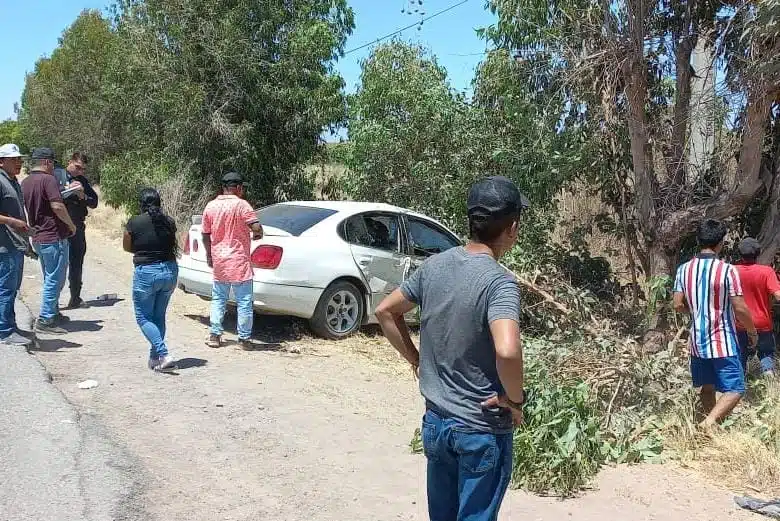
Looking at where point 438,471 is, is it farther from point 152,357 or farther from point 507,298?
point 152,357

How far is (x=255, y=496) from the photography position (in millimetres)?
4473

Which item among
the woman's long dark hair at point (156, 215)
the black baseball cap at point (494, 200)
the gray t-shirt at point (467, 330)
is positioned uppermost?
the black baseball cap at point (494, 200)

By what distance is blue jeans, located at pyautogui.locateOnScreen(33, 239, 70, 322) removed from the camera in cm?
788

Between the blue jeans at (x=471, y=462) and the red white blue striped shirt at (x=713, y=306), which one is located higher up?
the red white blue striped shirt at (x=713, y=306)

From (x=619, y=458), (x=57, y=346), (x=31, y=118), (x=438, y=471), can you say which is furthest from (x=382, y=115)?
(x=31, y=118)

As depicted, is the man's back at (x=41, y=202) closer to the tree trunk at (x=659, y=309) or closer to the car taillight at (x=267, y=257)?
the car taillight at (x=267, y=257)

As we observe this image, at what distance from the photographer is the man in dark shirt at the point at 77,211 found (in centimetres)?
906

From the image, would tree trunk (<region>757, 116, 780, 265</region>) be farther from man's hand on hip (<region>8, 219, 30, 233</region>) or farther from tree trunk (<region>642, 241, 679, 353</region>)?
man's hand on hip (<region>8, 219, 30, 233</region>)

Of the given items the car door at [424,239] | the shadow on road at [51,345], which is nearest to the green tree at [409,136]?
the car door at [424,239]

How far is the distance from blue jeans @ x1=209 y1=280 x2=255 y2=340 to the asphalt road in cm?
186

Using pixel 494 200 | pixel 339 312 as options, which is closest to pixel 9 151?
pixel 339 312

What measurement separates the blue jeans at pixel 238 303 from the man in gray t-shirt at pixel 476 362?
16.2 feet

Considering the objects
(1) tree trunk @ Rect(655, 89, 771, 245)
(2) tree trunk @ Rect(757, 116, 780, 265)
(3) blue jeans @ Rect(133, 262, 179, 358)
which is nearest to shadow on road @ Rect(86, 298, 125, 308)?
(3) blue jeans @ Rect(133, 262, 179, 358)

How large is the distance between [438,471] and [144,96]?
13.3 metres
